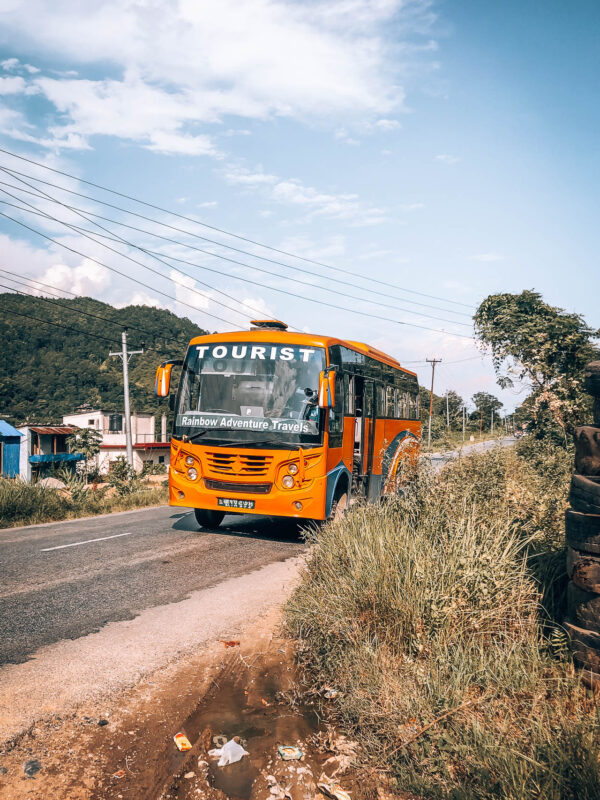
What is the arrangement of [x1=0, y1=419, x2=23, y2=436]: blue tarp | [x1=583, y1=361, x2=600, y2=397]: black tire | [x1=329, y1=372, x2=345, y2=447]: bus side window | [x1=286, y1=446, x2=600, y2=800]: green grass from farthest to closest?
[x1=0, y1=419, x2=23, y2=436]: blue tarp
[x1=329, y1=372, x2=345, y2=447]: bus side window
[x1=583, y1=361, x2=600, y2=397]: black tire
[x1=286, y1=446, x2=600, y2=800]: green grass

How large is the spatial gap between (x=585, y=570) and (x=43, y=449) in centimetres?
4650

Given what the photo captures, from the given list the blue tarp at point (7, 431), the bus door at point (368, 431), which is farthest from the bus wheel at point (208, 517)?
the blue tarp at point (7, 431)

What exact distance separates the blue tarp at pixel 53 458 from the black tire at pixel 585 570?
43722mm

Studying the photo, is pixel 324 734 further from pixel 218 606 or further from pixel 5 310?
pixel 5 310

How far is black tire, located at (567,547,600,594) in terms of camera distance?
11.0 ft

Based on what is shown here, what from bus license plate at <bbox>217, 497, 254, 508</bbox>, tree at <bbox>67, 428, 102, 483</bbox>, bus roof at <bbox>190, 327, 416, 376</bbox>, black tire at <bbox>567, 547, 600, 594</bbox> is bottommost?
tree at <bbox>67, 428, 102, 483</bbox>

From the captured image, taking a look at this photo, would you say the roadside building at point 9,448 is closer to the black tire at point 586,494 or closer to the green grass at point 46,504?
the green grass at point 46,504

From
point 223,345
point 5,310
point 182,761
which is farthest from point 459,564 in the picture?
point 5,310

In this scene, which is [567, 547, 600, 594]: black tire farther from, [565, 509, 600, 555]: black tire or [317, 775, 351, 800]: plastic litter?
[317, 775, 351, 800]: plastic litter

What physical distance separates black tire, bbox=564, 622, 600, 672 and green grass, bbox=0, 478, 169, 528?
11.7 meters

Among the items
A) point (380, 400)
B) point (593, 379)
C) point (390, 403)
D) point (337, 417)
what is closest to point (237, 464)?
point (337, 417)

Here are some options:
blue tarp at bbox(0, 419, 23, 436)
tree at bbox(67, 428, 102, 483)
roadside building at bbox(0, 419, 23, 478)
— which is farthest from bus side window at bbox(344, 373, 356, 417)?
blue tarp at bbox(0, 419, 23, 436)

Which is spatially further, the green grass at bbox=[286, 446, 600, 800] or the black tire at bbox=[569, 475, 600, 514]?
the black tire at bbox=[569, 475, 600, 514]

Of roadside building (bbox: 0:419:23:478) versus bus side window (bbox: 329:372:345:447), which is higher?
bus side window (bbox: 329:372:345:447)
